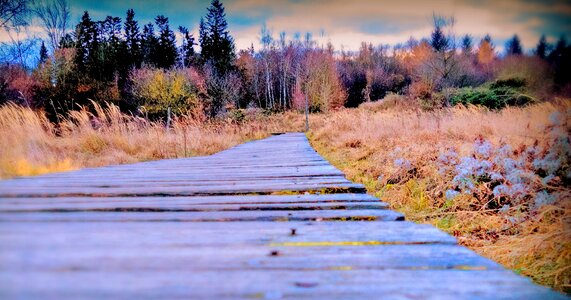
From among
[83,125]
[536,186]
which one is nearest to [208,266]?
[536,186]

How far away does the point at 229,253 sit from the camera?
901 mm

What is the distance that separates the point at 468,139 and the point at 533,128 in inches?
108

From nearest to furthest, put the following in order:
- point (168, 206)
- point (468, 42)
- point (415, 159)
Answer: point (168, 206) → point (415, 159) → point (468, 42)

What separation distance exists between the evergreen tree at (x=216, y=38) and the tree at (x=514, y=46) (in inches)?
149

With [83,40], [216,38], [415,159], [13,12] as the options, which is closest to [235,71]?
[216,38]

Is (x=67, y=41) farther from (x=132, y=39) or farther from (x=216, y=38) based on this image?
(x=216, y=38)

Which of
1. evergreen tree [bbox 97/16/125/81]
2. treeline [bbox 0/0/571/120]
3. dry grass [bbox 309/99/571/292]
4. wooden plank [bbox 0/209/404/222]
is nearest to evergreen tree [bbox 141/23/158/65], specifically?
treeline [bbox 0/0/571/120]

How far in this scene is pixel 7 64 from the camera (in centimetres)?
526

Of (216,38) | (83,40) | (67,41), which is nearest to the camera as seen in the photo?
(67,41)

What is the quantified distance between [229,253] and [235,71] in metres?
20.4

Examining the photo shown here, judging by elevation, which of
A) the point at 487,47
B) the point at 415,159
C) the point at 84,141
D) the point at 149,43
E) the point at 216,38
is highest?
the point at 216,38

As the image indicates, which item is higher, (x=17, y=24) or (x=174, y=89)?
(x=174, y=89)

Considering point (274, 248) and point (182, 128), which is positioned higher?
point (182, 128)

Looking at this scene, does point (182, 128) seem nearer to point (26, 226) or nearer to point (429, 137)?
point (429, 137)
